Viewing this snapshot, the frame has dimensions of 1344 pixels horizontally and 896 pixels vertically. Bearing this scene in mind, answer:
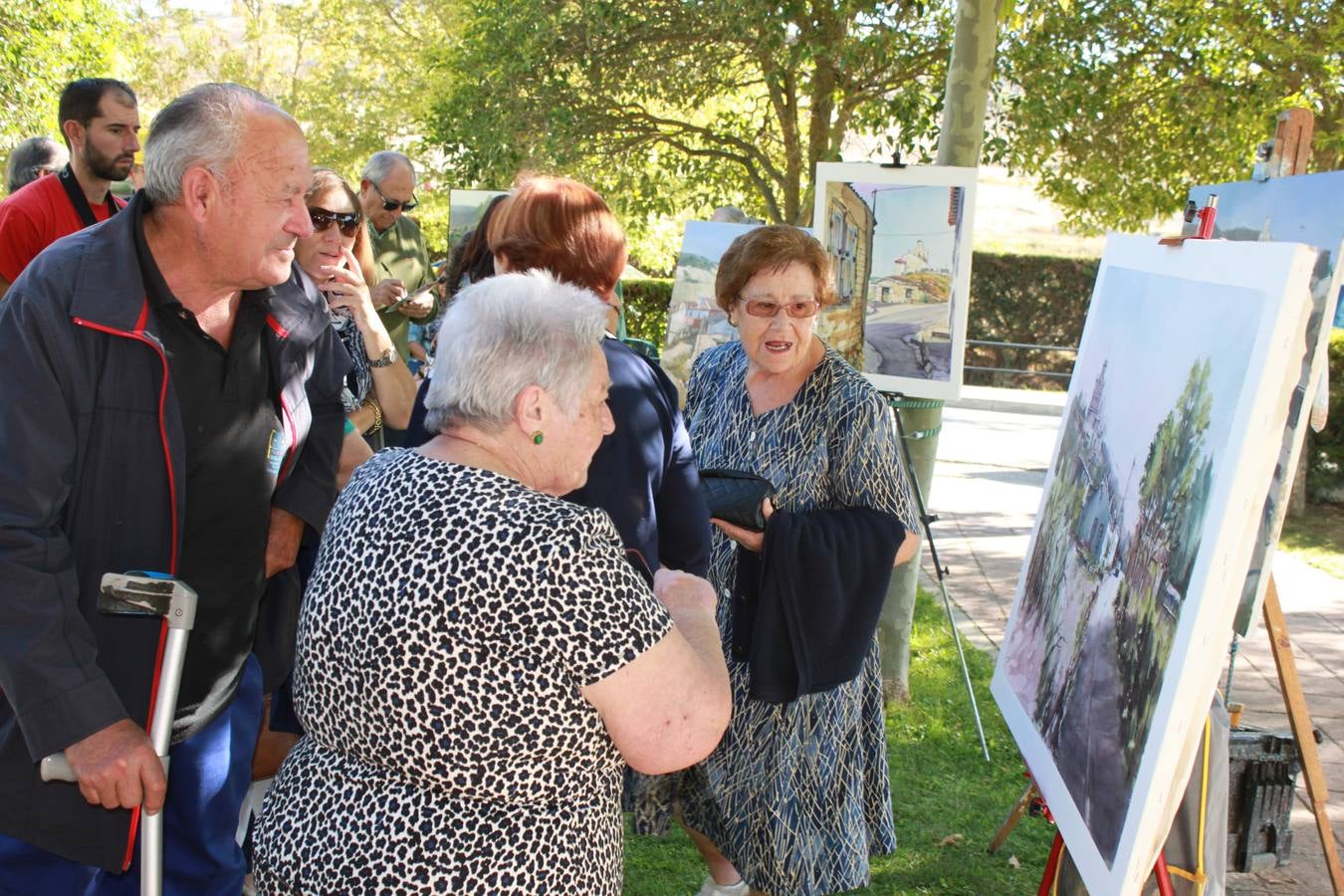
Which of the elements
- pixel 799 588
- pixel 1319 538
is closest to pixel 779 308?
pixel 799 588

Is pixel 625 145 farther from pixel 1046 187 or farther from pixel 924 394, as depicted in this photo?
pixel 924 394

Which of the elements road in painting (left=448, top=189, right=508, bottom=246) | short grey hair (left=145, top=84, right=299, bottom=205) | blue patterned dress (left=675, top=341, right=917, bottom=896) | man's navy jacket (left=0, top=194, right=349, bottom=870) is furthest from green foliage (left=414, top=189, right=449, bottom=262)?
man's navy jacket (left=0, top=194, right=349, bottom=870)

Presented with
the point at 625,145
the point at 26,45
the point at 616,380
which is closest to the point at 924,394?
the point at 616,380

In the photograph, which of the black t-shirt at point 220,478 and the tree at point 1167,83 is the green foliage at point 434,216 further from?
the black t-shirt at point 220,478

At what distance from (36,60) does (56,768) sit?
12140mm

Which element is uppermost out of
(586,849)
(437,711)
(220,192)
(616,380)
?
(220,192)

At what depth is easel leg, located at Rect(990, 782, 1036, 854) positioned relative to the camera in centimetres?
346

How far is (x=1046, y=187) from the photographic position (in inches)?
468

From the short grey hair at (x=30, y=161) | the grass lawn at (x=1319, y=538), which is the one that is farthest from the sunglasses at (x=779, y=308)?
the grass lawn at (x=1319, y=538)

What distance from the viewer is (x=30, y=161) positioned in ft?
20.0

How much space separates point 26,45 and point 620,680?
499 inches

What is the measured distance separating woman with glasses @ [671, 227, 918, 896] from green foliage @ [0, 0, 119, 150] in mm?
11205

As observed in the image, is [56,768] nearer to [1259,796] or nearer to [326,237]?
[326,237]

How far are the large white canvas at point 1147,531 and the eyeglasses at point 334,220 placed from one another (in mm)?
2227
